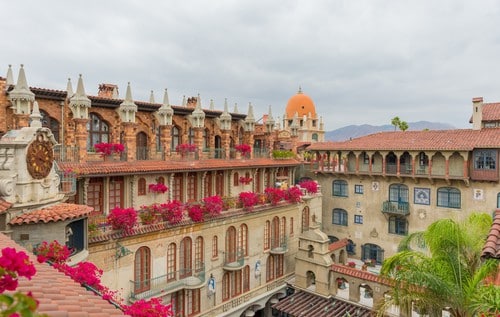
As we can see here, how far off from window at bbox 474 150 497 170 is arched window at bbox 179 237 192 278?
93.9 ft

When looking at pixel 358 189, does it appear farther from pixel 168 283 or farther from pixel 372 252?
pixel 168 283

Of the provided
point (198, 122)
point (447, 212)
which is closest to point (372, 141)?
point (447, 212)

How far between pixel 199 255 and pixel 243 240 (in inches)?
205

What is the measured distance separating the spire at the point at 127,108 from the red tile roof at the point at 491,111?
35954 mm

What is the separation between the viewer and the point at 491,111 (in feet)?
123

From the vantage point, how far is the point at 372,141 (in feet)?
137

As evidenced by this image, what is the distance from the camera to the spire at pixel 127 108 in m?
25.0

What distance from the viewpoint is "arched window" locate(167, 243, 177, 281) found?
84.3ft

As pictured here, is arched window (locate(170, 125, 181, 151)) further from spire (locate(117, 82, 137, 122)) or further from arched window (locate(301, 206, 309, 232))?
arched window (locate(301, 206, 309, 232))

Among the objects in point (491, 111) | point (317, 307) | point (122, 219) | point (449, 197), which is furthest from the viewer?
point (491, 111)

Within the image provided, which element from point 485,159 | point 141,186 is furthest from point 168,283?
point 485,159

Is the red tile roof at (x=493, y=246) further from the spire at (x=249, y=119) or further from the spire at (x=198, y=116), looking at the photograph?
the spire at (x=249, y=119)

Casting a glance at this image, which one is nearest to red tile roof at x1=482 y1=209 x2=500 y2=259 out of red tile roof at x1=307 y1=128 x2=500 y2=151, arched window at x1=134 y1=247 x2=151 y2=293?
arched window at x1=134 y1=247 x2=151 y2=293

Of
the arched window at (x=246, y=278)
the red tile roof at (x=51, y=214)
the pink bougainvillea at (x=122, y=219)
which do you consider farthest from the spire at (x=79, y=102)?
the arched window at (x=246, y=278)
